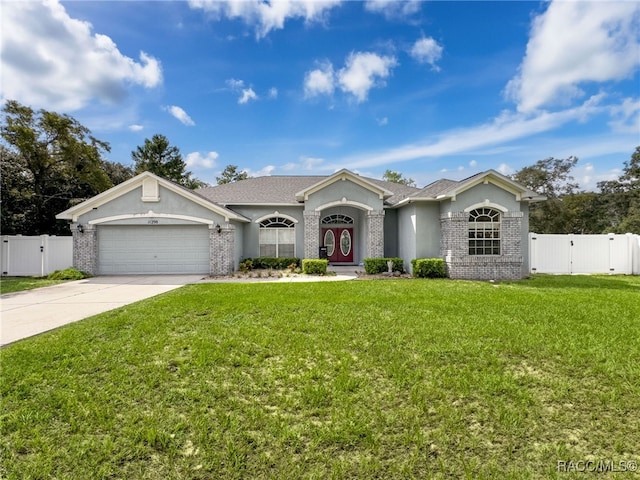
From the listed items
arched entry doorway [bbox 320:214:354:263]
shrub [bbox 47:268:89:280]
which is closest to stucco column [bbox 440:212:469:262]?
arched entry doorway [bbox 320:214:354:263]

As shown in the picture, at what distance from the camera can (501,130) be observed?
18266 mm

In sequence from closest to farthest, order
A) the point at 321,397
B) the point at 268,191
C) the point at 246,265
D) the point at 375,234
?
the point at 321,397 → the point at 375,234 → the point at 246,265 → the point at 268,191

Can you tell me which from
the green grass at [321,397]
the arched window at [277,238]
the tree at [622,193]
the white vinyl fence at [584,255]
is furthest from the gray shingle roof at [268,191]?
the tree at [622,193]

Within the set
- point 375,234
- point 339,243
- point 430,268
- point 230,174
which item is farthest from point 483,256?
point 230,174

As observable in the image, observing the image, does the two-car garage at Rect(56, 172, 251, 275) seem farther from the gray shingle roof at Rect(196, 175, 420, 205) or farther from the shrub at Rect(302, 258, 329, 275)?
the shrub at Rect(302, 258, 329, 275)

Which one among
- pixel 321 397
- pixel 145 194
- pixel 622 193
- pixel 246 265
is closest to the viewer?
pixel 321 397

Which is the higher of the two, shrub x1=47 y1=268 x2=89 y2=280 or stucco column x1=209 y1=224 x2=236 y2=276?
stucco column x1=209 y1=224 x2=236 y2=276

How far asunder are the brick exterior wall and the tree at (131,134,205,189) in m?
35.0

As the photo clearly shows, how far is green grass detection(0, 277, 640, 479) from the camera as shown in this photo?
303 centimetres

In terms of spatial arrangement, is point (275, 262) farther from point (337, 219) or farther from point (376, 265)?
point (376, 265)

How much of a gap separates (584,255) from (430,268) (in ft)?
28.8

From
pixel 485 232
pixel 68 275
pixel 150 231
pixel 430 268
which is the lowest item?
pixel 68 275

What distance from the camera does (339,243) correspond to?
19.1 m

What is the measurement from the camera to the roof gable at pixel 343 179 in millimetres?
15992
